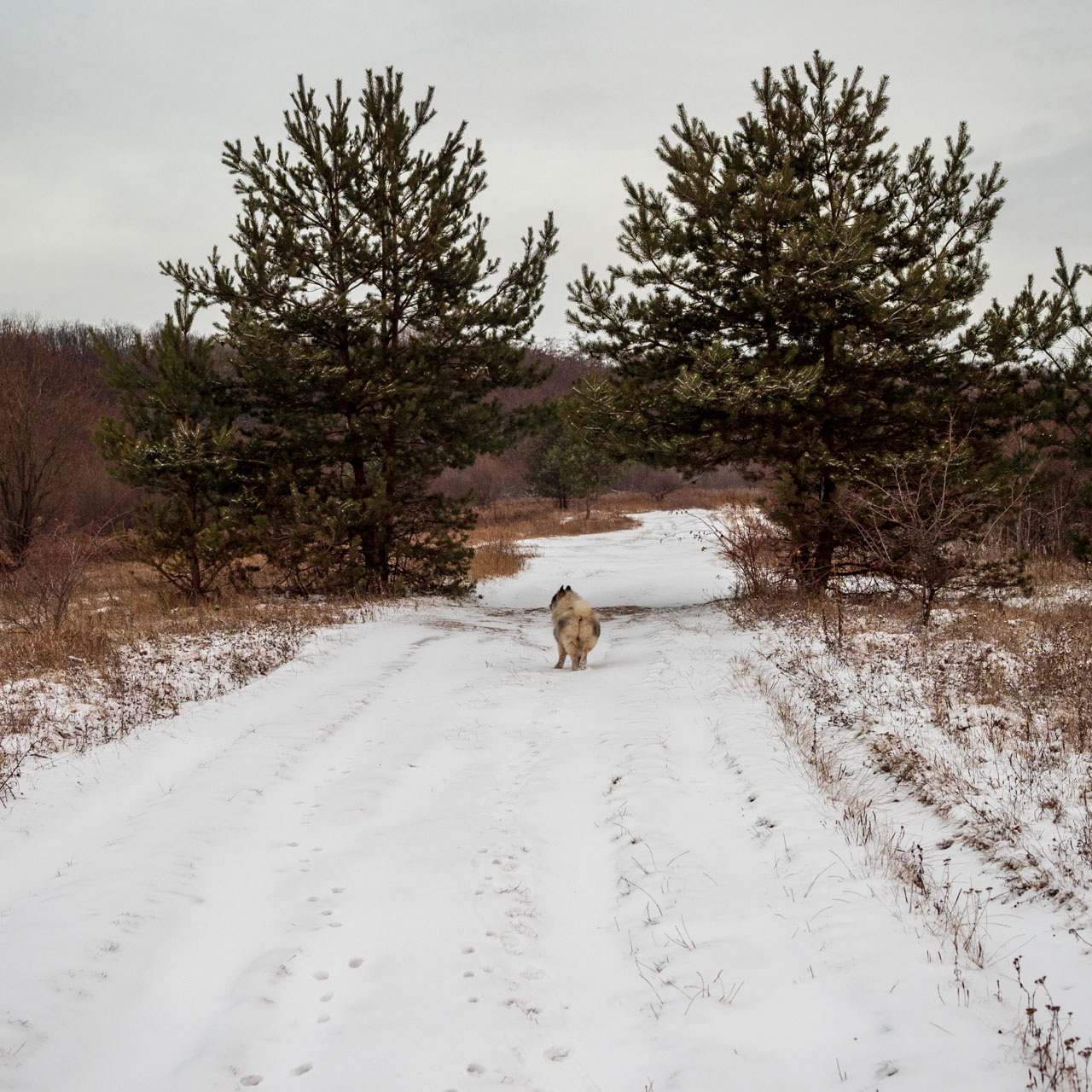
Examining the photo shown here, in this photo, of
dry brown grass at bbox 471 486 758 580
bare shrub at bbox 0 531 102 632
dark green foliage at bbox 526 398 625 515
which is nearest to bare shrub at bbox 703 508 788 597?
dry brown grass at bbox 471 486 758 580

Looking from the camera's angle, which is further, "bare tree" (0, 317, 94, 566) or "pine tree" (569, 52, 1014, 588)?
"bare tree" (0, 317, 94, 566)

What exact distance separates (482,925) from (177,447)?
457 inches

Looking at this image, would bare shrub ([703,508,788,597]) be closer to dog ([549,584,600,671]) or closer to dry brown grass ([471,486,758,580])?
dog ([549,584,600,671])

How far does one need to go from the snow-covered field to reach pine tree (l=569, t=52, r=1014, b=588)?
22.1 feet

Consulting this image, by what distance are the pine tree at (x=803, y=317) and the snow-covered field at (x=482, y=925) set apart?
674 cm

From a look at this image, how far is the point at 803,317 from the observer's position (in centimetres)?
1246

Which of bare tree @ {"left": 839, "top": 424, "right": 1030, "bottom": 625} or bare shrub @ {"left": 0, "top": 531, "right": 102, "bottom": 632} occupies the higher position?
bare tree @ {"left": 839, "top": 424, "right": 1030, "bottom": 625}

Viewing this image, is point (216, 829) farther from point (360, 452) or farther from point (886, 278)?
point (886, 278)

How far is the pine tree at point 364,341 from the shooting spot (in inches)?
529

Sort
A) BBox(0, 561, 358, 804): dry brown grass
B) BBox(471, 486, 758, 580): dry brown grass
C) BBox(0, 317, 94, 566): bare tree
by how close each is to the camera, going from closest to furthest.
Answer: BBox(0, 561, 358, 804): dry brown grass → BBox(0, 317, 94, 566): bare tree → BBox(471, 486, 758, 580): dry brown grass

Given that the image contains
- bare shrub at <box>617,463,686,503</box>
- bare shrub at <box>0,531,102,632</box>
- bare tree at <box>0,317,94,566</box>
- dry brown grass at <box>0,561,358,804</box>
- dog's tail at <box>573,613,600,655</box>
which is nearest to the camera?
dry brown grass at <box>0,561,358,804</box>

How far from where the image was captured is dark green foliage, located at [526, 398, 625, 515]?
4034 centimetres

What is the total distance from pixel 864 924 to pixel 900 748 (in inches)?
93.3

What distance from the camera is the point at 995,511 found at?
12719 mm
